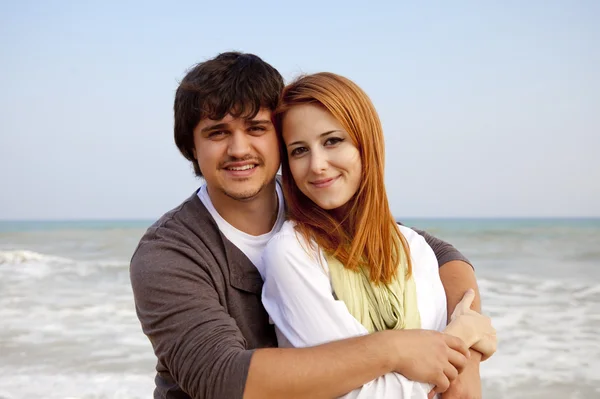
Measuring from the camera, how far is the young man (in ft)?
6.82

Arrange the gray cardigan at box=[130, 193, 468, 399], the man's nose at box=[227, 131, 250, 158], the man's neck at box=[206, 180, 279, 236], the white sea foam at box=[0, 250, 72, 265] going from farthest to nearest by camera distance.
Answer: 1. the white sea foam at box=[0, 250, 72, 265]
2. the man's neck at box=[206, 180, 279, 236]
3. the man's nose at box=[227, 131, 250, 158]
4. the gray cardigan at box=[130, 193, 468, 399]

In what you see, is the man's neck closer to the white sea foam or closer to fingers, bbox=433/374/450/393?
fingers, bbox=433/374/450/393

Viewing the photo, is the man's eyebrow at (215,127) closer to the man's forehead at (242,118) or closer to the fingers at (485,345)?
the man's forehead at (242,118)

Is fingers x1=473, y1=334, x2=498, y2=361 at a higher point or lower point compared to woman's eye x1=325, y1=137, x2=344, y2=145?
lower

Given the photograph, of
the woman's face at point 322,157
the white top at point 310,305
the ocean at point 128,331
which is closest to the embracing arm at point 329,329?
the white top at point 310,305

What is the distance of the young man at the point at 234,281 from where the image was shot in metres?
2.08

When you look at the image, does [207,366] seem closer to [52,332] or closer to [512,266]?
[52,332]

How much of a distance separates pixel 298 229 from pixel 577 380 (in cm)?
410

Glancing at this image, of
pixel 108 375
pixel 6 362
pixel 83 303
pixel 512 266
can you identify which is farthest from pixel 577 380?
pixel 512 266

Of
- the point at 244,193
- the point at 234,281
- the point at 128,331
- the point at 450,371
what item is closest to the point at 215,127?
the point at 244,193

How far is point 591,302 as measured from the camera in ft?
29.9

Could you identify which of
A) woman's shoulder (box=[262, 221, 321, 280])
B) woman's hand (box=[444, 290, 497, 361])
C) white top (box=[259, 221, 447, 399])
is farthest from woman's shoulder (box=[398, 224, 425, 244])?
woman's shoulder (box=[262, 221, 321, 280])

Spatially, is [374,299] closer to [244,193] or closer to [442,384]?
[442,384]

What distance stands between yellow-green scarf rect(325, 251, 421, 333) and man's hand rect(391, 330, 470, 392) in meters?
0.12
